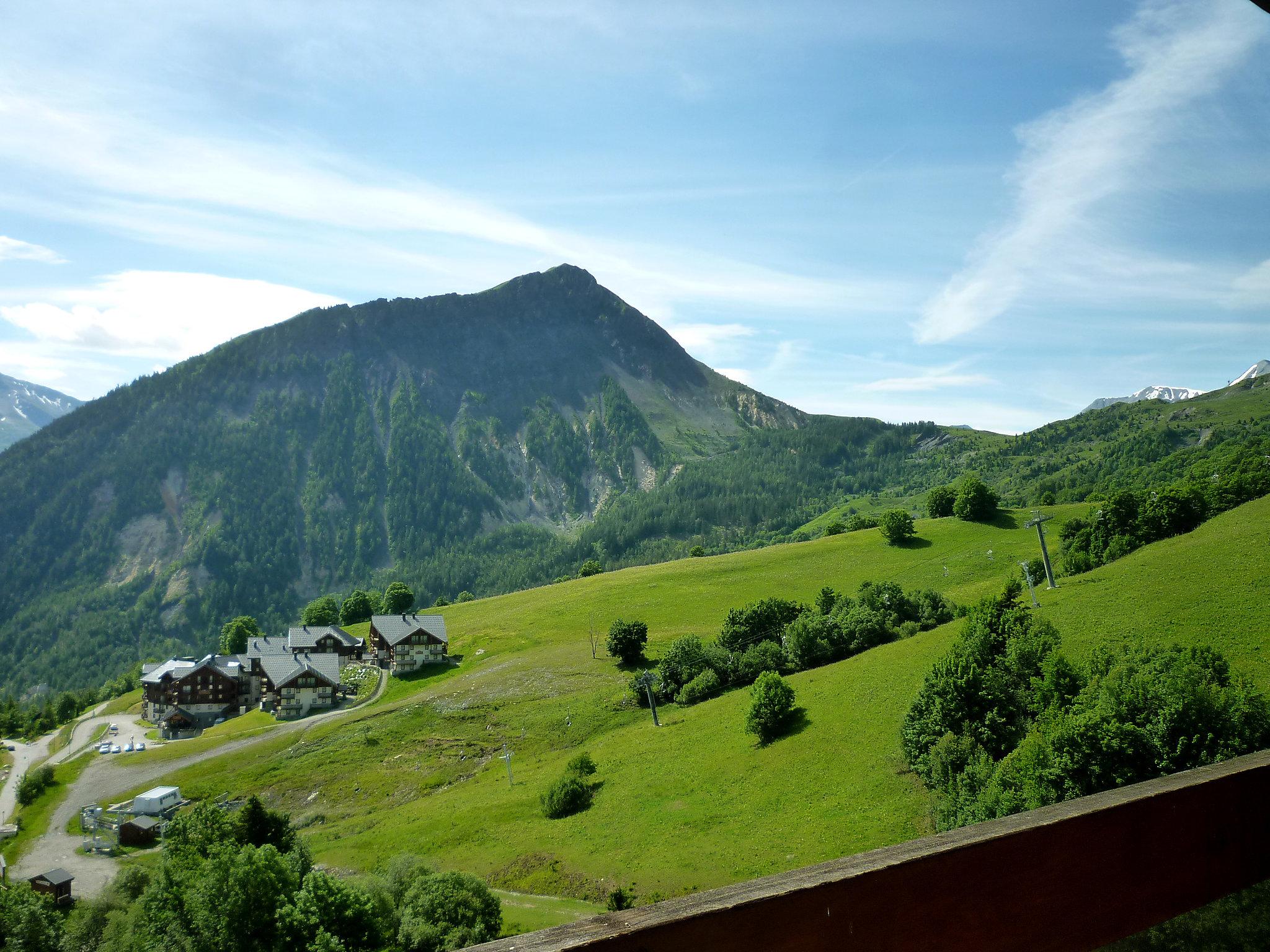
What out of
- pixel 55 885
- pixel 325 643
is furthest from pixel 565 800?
pixel 325 643

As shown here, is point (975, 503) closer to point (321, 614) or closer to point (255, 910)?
point (321, 614)

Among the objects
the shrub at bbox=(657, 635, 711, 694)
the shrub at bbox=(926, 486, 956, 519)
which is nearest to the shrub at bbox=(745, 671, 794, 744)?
the shrub at bbox=(657, 635, 711, 694)

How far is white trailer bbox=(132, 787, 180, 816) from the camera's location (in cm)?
6869

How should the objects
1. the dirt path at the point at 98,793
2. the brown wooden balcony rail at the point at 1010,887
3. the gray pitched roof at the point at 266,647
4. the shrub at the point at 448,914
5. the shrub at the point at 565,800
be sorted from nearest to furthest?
the brown wooden balcony rail at the point at 1010,887 < the shrub at the point at 448,914 < the shrub at the point at 565,800 < the dirt path at the point at 98,793 < the gray pitched roof at the point at 266,647

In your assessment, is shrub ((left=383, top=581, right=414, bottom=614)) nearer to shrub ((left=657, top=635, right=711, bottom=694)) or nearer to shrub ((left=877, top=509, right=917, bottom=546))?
shrub ((left=657, top=635, right=711, bottom=694))

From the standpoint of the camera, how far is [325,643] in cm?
11644

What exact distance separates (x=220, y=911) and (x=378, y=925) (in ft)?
22.0

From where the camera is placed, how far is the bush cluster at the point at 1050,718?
25969mm

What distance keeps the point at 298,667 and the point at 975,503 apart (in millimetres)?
111179

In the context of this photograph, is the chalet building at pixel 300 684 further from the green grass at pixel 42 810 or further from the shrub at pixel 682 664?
the shrub at pixel 682 664

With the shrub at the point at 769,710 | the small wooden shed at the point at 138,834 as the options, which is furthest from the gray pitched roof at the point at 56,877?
the shrub at the point at 769,710

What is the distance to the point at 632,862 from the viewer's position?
141 ft

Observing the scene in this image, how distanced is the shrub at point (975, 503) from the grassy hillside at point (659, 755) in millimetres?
29702

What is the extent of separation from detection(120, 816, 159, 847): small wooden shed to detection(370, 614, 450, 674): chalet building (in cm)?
4053
